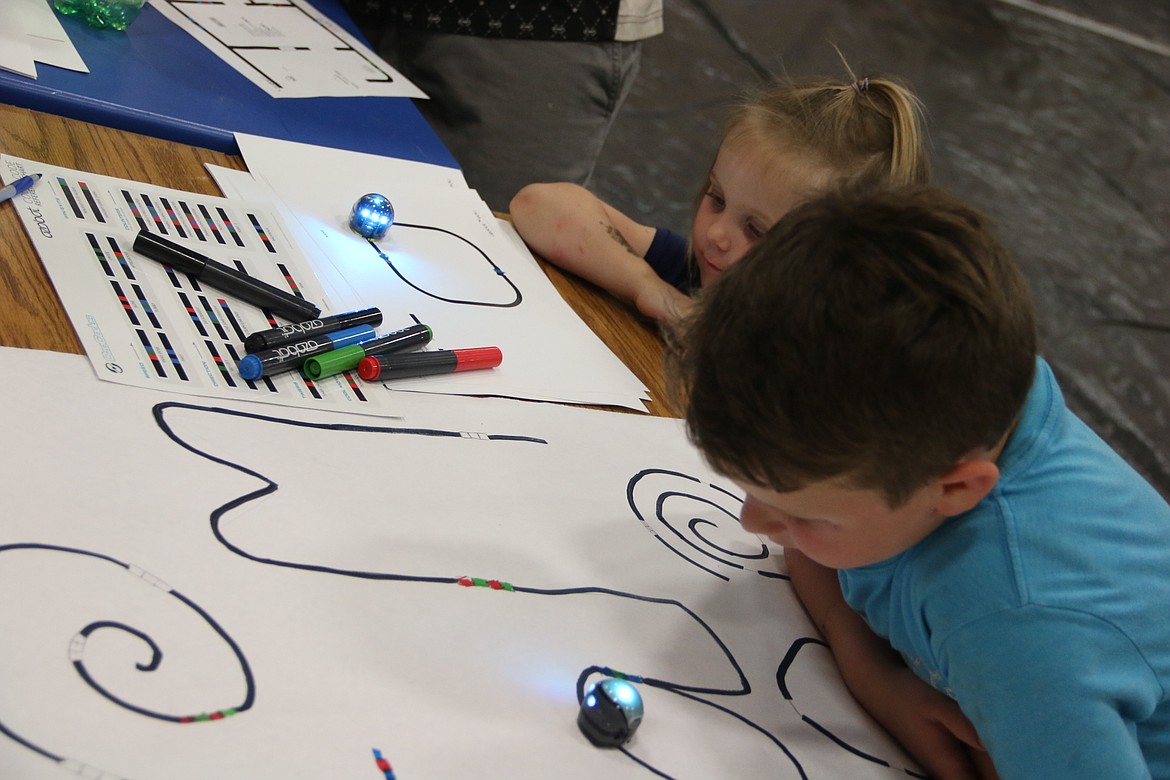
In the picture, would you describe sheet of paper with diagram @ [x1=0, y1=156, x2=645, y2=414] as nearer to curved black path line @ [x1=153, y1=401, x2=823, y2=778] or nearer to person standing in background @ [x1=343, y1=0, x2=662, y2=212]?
curved black path line @ [x1=153, y1=401, x2=823, y2=778]

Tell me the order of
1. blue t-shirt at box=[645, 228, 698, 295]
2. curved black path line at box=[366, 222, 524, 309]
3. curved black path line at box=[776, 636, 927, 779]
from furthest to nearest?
blue t-shirt at box=[645, 228, 698, 295] → curved black path line at box=[366, 222, 524, 309] → curved black path line at box=[776, 636, 927, 779]

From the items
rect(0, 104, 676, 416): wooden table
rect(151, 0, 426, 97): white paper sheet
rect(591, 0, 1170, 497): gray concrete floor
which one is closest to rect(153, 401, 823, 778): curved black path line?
rect(0, 104, 676, 416): wooden table

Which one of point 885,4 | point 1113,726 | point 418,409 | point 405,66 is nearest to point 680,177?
point 405,66

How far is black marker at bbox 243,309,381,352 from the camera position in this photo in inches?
27.2

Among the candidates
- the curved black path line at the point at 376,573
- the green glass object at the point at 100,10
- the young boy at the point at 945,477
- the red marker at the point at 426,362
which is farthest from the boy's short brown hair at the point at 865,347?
the green glass object at the point at 100,10

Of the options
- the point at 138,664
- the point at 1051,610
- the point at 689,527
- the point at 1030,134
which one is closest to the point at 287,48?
the point at 689,527

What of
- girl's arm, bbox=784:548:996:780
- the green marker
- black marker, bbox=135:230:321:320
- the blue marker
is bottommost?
girl's arm, bbox=784:548:996:780

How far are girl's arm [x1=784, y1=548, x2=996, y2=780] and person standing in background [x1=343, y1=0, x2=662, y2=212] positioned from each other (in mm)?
908

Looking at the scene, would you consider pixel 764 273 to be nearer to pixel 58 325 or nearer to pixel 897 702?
pixel 897 702

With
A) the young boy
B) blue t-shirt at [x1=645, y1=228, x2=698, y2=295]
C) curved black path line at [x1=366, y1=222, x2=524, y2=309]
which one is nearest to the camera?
the young boy

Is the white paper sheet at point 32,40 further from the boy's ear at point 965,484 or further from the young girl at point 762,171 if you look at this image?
the boy's ear at point 965,484

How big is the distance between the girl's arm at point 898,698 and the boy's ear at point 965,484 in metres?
0.13

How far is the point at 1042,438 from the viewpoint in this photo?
619mm

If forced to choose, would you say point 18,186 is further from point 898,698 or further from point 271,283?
point 898,698
